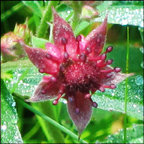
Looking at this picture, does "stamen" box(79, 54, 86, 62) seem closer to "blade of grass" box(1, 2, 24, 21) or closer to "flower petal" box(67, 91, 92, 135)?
"flower petal" box(67, 91, 92, 135)

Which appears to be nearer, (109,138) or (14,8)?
→ (109,138)

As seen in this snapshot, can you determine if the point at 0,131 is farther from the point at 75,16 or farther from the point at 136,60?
the point at 136,60

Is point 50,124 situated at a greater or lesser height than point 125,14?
lesser

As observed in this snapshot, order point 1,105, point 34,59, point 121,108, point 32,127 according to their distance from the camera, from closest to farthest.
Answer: point 34,59
point 1,105
point 121,108
point 32,127

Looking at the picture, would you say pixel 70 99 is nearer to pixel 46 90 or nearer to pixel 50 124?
pixel 46 90

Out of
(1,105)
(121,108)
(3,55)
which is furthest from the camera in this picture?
(121,108)

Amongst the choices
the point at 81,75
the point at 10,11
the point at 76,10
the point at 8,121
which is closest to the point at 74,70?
the point at 81,75

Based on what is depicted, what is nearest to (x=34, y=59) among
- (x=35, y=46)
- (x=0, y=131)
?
(x=35, y=46)
